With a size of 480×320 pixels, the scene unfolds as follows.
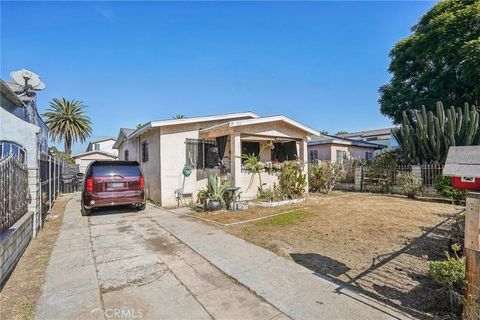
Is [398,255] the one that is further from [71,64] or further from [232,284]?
[71,64]

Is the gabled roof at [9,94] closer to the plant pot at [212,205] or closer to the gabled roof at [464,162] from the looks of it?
the plant pot at [212,205]

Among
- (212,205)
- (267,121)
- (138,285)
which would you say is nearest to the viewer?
(138,285)

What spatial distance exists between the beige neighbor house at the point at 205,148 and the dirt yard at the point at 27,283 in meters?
4.88

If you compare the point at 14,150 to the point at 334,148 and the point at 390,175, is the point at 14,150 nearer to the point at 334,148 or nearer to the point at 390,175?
the point at 390,175

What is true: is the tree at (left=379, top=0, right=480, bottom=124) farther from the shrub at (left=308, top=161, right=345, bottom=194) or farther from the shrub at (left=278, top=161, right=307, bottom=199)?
the shrub at (left=278, top=161, right=307, bottom=199)

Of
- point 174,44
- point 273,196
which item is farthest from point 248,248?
point 174,44

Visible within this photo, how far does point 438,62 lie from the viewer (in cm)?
1730

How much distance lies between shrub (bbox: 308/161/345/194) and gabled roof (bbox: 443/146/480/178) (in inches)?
454

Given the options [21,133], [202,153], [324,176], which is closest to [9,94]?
[21,133]

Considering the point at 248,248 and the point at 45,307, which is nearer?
the point at 45,307

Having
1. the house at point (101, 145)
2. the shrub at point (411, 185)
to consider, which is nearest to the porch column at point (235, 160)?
the shrub at point (411, 185)

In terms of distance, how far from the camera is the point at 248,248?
4785mm

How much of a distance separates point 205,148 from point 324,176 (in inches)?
282

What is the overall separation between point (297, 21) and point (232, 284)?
32.9 feet
